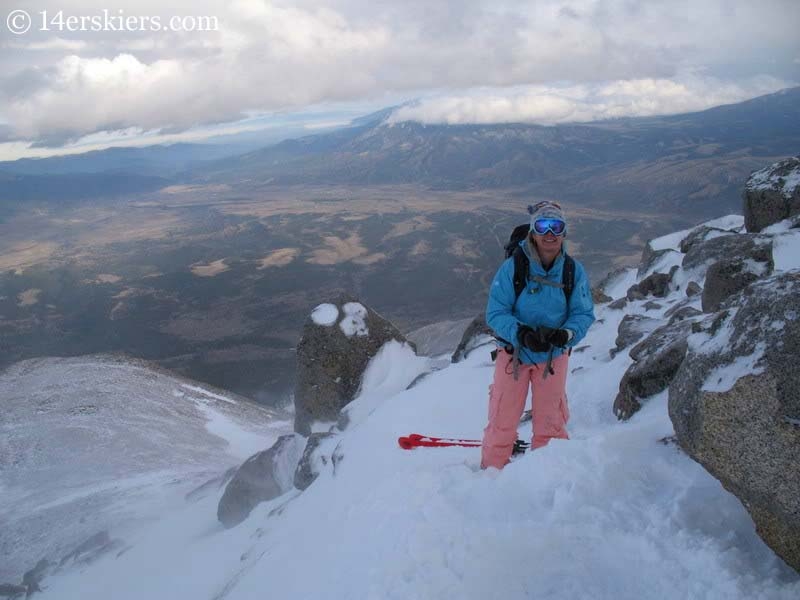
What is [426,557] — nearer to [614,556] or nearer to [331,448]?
[614,556]

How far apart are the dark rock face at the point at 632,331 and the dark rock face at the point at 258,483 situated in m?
12.2

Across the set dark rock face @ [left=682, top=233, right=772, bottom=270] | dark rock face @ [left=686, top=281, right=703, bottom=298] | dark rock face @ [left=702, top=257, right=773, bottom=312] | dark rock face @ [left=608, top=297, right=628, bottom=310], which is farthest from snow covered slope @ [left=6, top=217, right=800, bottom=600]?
dark rock face @ [left=608, top=297, right=628, bottom=310]

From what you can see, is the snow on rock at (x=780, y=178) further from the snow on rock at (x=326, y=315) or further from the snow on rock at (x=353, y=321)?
the snow on rock at (x=326, y=315)

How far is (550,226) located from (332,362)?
60.5 ft

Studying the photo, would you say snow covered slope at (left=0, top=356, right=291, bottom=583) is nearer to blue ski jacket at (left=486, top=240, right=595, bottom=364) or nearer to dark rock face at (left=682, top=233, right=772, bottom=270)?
blue ski jacket at (left=486, top=240, right=595, bottom=364)

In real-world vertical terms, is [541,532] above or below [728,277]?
below

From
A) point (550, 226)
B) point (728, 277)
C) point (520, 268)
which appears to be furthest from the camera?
point (728, 277)

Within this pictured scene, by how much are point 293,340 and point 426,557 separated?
87132 mm

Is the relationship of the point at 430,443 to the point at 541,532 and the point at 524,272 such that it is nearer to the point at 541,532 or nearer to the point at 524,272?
the point at 541,532

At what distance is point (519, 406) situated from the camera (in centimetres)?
647

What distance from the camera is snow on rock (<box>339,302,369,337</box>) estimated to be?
2356 cm

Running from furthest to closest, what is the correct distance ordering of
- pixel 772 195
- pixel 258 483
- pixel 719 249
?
pixel 258 483, pixel 719 249, pixel 772 195

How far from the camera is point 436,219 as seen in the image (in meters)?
198

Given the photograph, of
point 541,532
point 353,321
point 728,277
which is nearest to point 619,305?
point 728,277
